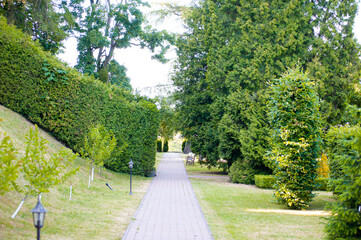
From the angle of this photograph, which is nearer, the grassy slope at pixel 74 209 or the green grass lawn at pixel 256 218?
the grassy slope at pixel 74 209

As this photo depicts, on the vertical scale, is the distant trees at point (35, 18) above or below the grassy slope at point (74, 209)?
above

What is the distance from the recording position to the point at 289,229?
8.86 metres

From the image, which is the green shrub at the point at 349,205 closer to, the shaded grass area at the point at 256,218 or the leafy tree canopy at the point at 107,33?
the shaded grass area at the point at 256,218

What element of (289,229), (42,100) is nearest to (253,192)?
(289,229)

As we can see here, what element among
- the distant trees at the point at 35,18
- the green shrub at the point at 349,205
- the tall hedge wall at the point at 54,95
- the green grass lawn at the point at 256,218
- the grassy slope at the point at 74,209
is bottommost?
the green grass lawn at the point at 256,218

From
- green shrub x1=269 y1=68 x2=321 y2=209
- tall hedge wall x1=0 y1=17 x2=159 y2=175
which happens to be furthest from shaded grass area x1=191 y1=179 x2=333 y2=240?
tall hedge wall x1=0 y1=17 x2=159 y2=175

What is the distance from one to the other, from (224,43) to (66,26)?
439 inches

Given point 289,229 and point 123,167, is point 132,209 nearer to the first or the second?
point 289,229

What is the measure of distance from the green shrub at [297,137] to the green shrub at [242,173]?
7822 mm

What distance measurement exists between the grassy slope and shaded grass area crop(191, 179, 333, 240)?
8.18 ft

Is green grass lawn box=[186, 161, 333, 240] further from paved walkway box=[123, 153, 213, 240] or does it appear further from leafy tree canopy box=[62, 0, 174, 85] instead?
leafy tree canopy box=[62, 0, 174, 85]

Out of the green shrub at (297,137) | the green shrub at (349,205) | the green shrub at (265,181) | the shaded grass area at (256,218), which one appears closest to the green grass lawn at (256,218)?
the shaded grass area at (256,218)

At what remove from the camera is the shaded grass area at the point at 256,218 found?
8250 mm

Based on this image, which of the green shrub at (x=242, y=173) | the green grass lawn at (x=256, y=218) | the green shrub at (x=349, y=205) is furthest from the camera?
the green shrub at (x=242, y=173)
